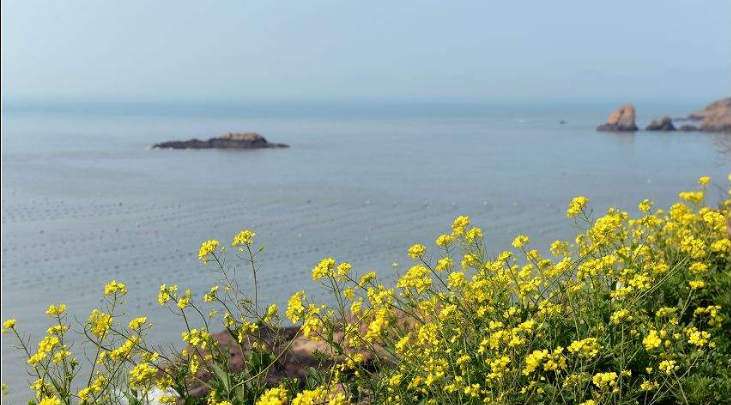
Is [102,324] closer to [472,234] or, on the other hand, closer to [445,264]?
[445,264]

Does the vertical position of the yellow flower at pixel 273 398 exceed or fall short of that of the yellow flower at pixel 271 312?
it falls short

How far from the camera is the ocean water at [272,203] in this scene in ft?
47.2

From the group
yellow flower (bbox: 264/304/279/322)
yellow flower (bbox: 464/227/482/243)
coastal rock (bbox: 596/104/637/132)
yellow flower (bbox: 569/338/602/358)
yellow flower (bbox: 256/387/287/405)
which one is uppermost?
yellow flower (bbox: 464/227/482/243)

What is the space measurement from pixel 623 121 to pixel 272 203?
52646 mm

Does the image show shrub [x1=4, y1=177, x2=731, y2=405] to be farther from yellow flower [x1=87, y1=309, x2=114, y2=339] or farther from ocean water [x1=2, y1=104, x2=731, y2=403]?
ocean water [x1=2, y1=104, x2=731, y2=403]

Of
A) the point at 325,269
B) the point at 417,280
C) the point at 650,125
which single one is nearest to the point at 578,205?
the point at 417,280

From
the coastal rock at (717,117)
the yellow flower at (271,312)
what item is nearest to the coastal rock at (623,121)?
the coastal rock at (717,117)

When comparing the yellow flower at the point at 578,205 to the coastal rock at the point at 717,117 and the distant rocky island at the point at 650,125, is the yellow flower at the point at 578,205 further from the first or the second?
the coastal rock at the point at 717,117

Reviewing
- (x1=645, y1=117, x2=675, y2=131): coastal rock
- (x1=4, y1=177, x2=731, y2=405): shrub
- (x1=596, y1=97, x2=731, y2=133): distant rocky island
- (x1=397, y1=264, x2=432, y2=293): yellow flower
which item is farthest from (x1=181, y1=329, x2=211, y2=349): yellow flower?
(x1=645, y1=117, x2=675, y2=131): coastal rock

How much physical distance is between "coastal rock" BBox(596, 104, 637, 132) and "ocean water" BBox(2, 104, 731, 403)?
62.2ft

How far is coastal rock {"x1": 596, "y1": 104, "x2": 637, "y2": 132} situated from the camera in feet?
227

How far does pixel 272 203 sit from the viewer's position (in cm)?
2480

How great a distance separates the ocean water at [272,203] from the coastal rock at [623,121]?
18966mm

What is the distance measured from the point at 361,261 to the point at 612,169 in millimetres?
23670
